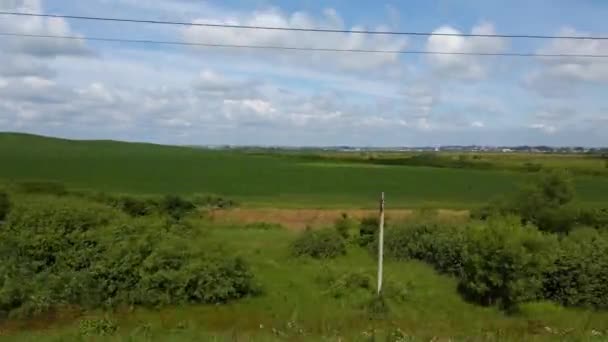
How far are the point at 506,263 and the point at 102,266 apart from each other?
55.1 feet

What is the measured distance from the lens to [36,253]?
2833 cm

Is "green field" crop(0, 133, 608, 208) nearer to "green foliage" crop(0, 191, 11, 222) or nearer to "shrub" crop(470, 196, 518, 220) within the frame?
"shrub" crop(470, 196, 518, 220)

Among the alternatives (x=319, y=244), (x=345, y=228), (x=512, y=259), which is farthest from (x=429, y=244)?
(x=512, y=259)

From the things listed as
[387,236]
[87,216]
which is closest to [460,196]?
[387,236]

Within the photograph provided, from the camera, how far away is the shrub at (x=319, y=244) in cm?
3669

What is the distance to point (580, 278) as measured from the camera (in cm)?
2827

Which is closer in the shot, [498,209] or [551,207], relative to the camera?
[551,207]

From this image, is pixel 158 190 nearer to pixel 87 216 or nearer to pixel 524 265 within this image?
pixel 87 216

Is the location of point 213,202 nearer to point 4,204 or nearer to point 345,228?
point 345,228

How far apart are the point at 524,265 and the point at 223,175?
71820mm

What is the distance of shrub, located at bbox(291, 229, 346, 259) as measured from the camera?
36688 mm

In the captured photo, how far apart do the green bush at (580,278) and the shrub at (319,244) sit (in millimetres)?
12291

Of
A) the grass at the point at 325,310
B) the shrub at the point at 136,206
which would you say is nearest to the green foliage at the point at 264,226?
the shrub at the point at 136,206

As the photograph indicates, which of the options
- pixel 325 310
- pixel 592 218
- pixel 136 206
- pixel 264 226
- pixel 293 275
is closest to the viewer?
pixel 325 310
